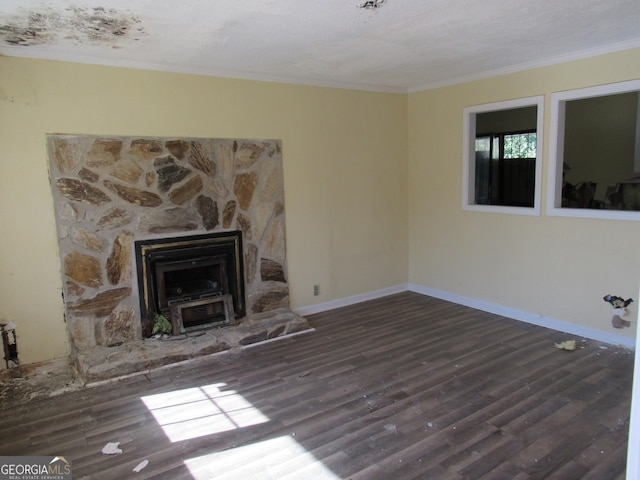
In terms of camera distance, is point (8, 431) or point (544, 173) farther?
point (544, 173)

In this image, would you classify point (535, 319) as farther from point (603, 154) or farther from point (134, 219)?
point (134, 219)

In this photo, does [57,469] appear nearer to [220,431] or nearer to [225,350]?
[220,431]

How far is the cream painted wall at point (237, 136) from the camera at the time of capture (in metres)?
3.42

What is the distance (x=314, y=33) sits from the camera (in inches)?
120

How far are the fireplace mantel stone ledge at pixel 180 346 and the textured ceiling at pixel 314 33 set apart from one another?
240 centimetres

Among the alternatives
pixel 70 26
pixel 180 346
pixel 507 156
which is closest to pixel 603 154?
pixel 507 156

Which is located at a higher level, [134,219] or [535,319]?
[134,219]

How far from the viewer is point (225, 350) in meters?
3.93

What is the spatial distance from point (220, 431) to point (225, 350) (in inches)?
50.0

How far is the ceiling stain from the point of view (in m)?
2.58

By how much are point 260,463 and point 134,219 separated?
2.42 m

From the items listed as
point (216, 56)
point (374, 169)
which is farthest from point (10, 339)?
point (374, 169)

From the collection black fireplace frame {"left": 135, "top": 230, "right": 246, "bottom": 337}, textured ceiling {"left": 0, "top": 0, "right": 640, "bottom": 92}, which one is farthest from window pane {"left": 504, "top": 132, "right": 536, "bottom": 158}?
black fireplace frame {"left": 135, "top": 230, "right": 246, "bottom": 337}

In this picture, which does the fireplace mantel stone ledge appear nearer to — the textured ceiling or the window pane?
the textured ceiling
